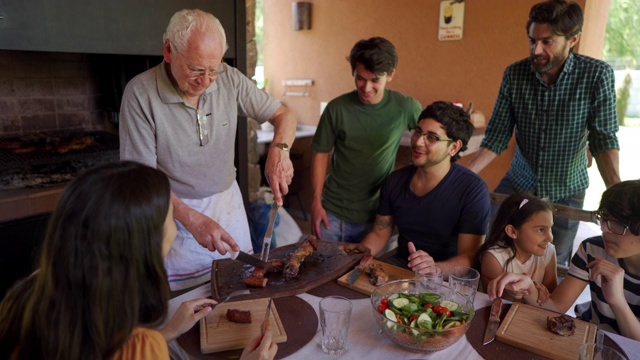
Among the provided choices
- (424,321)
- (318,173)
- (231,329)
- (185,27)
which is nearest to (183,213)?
(231,329)

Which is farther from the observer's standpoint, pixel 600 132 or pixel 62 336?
pixel 600 132

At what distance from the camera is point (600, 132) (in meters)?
2.36

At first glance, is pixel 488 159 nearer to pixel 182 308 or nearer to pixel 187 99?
pixel 187 99

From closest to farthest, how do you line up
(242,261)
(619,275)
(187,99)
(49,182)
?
(619,275), (242,261), (187,99), (49,182)

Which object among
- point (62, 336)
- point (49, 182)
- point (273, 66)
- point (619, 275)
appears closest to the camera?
point (62, 336)

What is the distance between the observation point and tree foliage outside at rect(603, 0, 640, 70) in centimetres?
360

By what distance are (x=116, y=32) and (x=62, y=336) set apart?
2.20 metres

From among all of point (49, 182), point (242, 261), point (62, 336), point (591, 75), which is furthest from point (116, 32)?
point (591, 75)

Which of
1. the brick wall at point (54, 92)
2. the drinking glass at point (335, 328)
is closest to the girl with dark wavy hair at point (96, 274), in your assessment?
the drinking glass at point (335, 328)

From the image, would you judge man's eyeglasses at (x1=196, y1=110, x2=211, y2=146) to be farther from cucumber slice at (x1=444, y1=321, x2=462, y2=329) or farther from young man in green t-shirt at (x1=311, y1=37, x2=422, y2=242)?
cucumber slice at (x1=444, y1=321, x2=462, y2=329)

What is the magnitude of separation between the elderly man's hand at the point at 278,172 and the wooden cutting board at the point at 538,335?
99 cm

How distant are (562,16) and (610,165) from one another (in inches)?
31.0

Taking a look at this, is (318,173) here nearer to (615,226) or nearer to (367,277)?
(367,277)

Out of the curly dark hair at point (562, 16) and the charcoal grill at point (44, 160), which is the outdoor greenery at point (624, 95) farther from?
the charcoal grill at point (44, 160)
